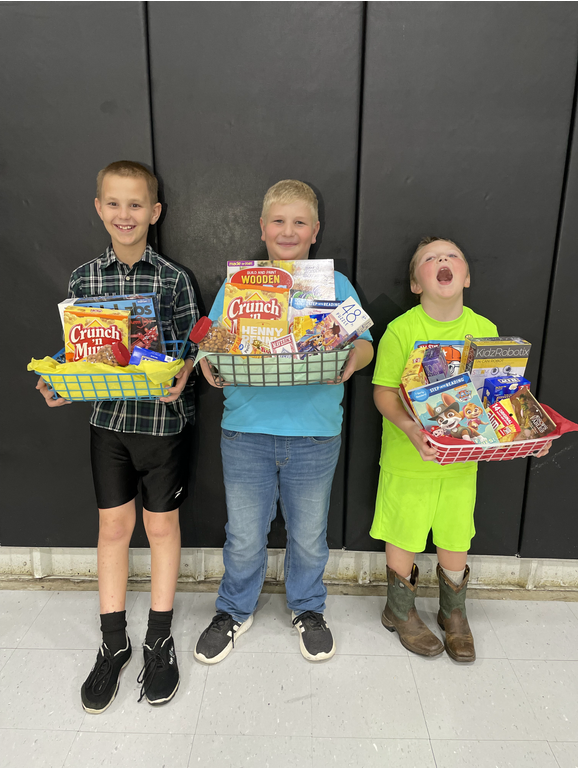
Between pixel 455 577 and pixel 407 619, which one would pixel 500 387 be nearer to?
pixel 455 577

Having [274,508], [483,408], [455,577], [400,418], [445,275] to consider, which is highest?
[445,275]

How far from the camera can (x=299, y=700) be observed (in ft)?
4.98

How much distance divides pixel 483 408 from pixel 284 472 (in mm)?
685

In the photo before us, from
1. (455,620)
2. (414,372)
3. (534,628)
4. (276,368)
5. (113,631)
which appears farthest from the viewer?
(534,628)

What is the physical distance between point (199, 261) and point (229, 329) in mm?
556

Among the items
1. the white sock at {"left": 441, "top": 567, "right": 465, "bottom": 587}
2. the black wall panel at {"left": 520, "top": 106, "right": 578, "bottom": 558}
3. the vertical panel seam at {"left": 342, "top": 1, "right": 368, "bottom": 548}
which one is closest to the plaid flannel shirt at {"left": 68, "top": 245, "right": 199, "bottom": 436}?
the vertical panel seam at {"left": 342, "top": 1, "right": 368, "bottom": 548}

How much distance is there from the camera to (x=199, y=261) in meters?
1.80

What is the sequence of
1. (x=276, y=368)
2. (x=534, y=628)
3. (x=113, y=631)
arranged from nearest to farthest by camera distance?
(x=276, y=368) → (x=113, y=631) → (x=534, y=628)

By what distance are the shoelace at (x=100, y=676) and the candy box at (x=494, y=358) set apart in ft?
4.87

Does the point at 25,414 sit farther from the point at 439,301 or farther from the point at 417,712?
the point at 417,712

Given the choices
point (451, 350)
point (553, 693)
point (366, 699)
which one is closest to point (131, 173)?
point (451, 350)

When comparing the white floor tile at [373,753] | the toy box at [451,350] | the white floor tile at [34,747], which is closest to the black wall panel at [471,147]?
the toy box at [451,350]

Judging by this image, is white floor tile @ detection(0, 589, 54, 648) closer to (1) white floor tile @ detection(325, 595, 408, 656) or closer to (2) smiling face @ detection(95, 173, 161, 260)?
(1) white floor tile @ detection(325, 595, 408, 656)

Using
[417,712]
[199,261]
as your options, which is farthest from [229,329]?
[417,712]
